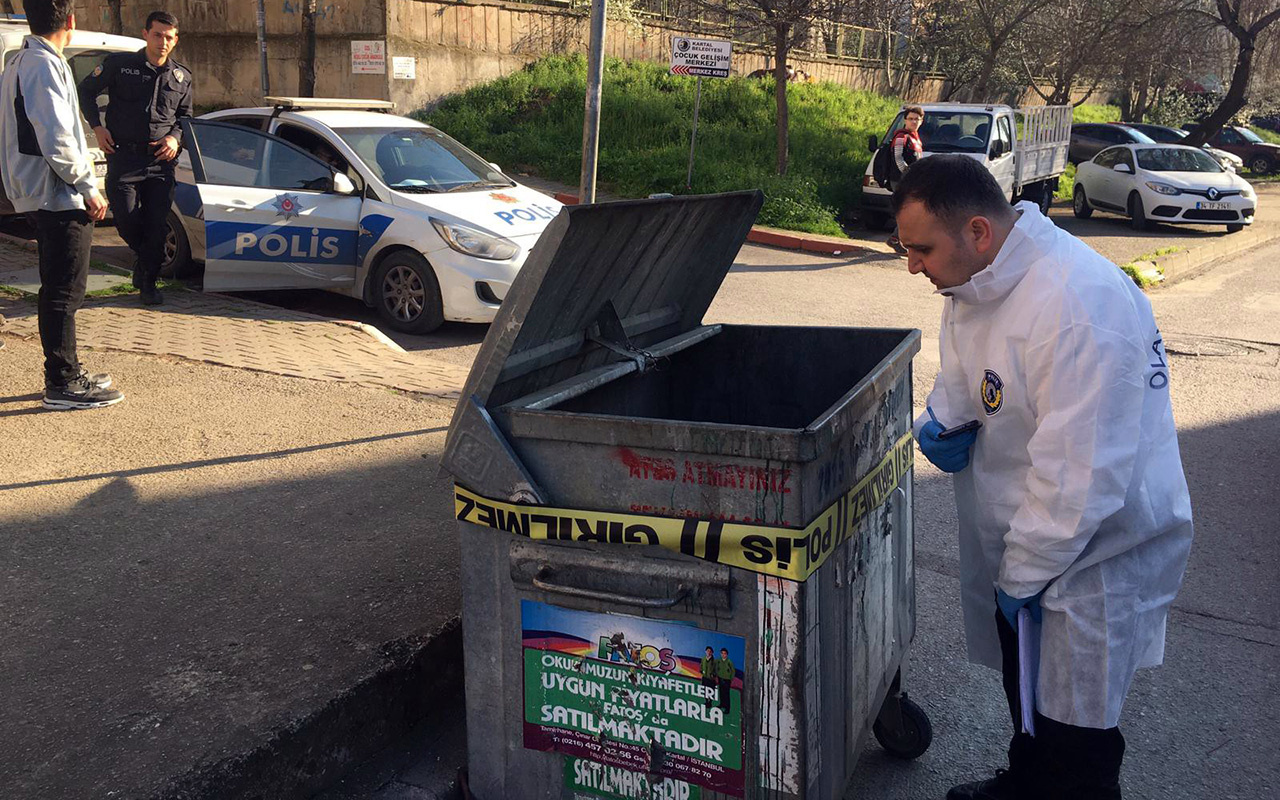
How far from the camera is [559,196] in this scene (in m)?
16.8

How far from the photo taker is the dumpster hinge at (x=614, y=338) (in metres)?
3.20

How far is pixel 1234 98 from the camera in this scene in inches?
1086

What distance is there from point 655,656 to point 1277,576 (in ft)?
12.2

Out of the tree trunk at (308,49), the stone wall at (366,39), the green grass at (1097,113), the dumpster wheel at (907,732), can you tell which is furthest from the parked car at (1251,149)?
the dumpster wheel at (907,732)

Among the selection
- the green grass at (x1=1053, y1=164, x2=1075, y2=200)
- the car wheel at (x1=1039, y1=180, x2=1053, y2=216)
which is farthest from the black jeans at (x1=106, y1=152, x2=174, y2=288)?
the green grass at (x1=1053, y1=164, x2=1075, y2=200)

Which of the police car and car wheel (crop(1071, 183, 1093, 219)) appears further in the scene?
car wheel (crop(1071, 183, 1093, 219))

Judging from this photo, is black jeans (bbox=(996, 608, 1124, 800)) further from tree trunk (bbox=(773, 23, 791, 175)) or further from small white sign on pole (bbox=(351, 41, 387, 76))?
small white sign on pole (bbox=(351, 41, 387, 76))

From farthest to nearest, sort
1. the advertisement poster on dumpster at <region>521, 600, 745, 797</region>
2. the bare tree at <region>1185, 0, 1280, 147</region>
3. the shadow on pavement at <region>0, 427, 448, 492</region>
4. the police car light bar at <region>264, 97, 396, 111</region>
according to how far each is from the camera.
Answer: the bare tree at <region>1185, 0, 1280, 147</region> < the police car light bar at <region>264, 97, 396, 111</region> < the shadow on pavement at <region>0, 427, 448, 492</region> < the advertisement poster on dumpster at <region>521, 600, 745, 797</region>

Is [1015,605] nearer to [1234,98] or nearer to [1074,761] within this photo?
[1074,761]

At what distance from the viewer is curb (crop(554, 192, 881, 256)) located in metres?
14.7

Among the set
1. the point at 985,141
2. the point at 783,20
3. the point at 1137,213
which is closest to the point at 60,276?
the point at 985,141

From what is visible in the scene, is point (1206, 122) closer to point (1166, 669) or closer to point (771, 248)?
point (771, 248)

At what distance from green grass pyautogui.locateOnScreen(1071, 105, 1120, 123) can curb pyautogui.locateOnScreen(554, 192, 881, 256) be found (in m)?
27.3

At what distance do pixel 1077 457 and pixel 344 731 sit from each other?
213 centimetres
